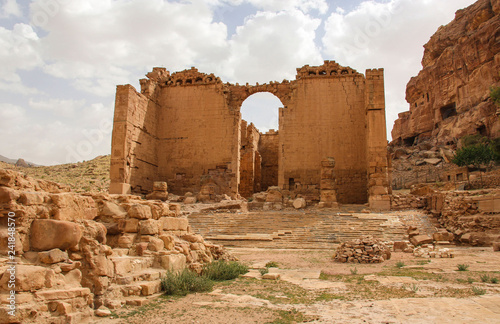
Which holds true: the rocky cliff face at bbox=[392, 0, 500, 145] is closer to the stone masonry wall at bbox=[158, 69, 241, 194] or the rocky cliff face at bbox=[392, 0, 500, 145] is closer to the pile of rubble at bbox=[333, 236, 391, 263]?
the stone masonry wall at bbox=[158, 69, 241, 194]

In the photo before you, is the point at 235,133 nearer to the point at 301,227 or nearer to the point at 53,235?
the point at 301,227

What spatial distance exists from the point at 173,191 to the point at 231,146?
162 inches

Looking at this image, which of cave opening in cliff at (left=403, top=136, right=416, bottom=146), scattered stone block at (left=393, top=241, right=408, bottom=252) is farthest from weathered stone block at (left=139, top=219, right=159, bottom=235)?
cave opening in cliff at (left=403, top=136, right=416, bottom=146)

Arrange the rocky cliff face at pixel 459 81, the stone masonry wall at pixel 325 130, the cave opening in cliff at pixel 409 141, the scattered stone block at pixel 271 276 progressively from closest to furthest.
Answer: the scattered stone block at pixel 271 276 < the stone masonry wall at pixel 325 130 < the rocky cliff face at pixel 459 81 < the cave opening in cliff at pixel 409 141

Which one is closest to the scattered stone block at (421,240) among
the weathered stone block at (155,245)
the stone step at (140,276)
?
the weathered stone block at (155,245)

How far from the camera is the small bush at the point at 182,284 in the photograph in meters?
5.14

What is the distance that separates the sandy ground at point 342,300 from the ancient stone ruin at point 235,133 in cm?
1101

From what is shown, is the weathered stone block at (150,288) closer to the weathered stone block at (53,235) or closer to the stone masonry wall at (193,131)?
the weathered stone block at (53,235)

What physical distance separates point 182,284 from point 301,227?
8758 mm

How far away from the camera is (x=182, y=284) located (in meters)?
5.27

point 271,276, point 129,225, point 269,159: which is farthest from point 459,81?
point 129,225

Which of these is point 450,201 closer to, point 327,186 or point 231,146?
point 327,186

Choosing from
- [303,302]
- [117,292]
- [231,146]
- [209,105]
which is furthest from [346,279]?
[209,105]

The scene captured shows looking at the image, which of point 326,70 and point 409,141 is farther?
point 409,141
